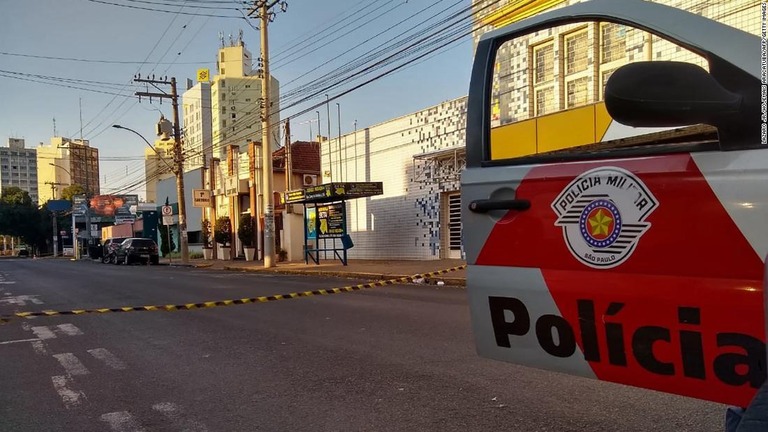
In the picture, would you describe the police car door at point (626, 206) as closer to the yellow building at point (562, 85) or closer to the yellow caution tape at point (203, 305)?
the yellow building at point (562, 85)

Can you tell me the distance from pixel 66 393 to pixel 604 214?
497 cm

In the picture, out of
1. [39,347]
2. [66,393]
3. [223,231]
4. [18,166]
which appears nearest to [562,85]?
[66,393]

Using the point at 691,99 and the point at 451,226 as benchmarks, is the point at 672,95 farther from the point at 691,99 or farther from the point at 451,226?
the point at 451,226

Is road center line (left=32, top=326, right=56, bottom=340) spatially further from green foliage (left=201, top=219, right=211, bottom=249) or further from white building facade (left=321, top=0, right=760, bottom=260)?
green foliage (left=201, top=219, right=211, bottom=249)

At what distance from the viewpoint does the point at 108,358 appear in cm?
640

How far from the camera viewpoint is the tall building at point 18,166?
10825 centimetres

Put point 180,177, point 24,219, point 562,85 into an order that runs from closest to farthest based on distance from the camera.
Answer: point 562,85
point 180,177
point 24,219

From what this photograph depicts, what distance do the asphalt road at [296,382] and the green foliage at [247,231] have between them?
22343 millimetres

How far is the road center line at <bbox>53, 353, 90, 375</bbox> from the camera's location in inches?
230

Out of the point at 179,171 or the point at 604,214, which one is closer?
the point at 604,214

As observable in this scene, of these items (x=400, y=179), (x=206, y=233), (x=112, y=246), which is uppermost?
(x=400, y=179)

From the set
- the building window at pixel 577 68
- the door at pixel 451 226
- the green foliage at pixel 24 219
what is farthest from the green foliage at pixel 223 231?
the green foliage at pixel 24 219

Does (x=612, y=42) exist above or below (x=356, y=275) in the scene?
above

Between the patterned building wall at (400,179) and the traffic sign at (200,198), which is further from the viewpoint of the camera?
the traffic sign at (200,198)
